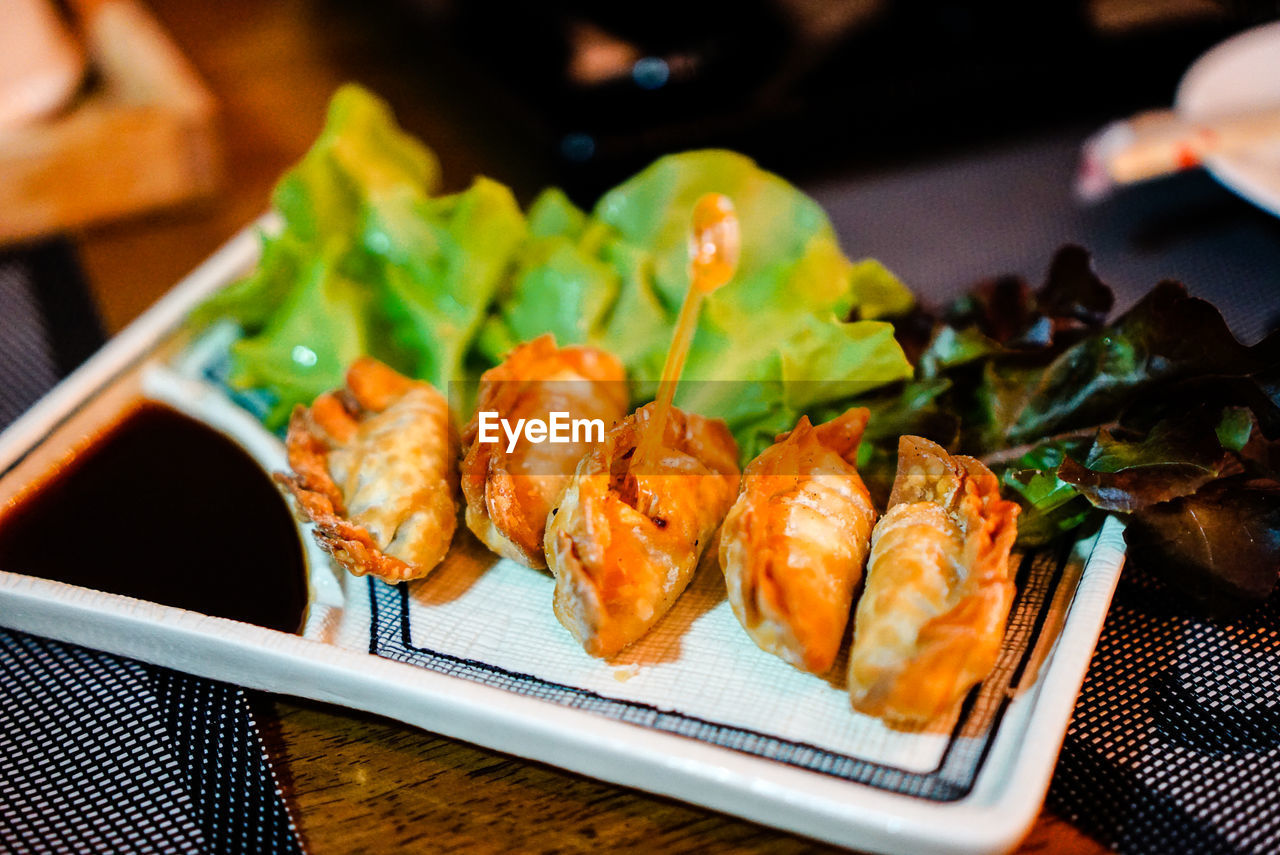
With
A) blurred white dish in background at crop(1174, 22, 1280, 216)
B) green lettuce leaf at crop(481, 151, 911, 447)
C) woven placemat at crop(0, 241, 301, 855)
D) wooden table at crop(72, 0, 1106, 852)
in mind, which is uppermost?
blurred white dish in background at crop(1174, 22, 1280, 216)

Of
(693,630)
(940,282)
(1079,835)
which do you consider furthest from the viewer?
(940,282)

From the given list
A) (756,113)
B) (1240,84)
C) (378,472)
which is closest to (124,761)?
(378,472)

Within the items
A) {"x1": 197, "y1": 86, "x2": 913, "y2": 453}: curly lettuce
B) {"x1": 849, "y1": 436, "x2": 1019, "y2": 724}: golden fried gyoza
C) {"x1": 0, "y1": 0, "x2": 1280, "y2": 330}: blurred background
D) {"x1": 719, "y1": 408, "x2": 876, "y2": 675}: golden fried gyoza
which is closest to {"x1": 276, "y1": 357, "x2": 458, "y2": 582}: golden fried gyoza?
{"x1": 197, "y1": 86, "x2": 913, "y2": 453}: curly lettuce

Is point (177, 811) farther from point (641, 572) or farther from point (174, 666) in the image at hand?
point (641, 572)

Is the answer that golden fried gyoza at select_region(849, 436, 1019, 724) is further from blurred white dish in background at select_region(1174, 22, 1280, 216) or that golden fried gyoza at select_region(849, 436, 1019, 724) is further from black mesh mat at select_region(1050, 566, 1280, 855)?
blurred white dish in background at select_region(1174, 22, 1280, 216)

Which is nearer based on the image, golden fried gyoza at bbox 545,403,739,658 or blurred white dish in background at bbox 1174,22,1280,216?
golden fried gyoza at bbox 545,403,739,658

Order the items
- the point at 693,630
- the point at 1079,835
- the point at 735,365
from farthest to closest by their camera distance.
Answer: the point at 735,365, the point at 693,630, the point at 1079,835

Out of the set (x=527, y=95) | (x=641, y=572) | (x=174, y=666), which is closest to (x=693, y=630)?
(x=641, y=572)
